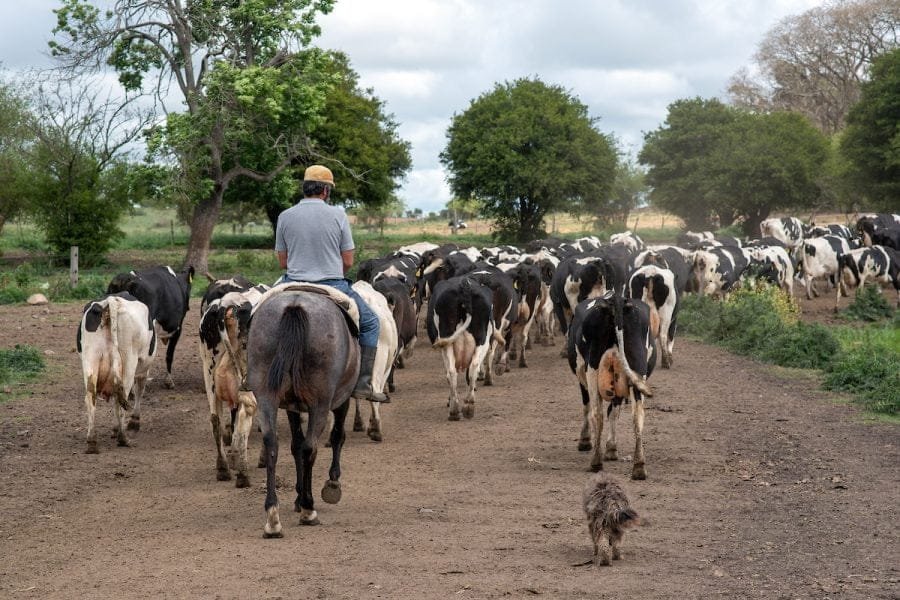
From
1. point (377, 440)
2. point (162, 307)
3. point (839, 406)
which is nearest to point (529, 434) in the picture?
point (377, 440)

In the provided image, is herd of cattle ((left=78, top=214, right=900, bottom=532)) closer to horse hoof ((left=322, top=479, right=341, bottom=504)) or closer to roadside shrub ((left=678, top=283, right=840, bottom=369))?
roadside shrub ((left=678, top=283, right=840, bottom=369))

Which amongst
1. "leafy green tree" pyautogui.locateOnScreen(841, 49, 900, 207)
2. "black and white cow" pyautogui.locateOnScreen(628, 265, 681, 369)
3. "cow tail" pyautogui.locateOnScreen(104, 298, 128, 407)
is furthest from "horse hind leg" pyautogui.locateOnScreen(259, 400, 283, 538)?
"leafy green tree" pyautogui.locateOnScreen(841, 49, 900, 207)

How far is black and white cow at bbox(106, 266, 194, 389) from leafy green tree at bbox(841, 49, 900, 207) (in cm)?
3738

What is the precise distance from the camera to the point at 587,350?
1139cm

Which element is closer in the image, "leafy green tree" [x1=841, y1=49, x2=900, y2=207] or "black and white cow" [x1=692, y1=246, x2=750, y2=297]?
"black and white cow" [x1=692, y1=246, x2=750, y2=297]

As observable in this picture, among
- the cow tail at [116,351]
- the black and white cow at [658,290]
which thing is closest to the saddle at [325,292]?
the cow tail at [116,351]

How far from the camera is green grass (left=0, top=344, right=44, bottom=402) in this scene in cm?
1694

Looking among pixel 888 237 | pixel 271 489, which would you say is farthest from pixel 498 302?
pixel 888 237

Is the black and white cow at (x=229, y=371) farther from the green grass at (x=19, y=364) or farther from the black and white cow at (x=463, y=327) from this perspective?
the green grass at (x=19, y=364)

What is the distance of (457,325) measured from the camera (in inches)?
587

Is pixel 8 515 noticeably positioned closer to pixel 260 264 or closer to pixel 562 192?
pixel 260 264

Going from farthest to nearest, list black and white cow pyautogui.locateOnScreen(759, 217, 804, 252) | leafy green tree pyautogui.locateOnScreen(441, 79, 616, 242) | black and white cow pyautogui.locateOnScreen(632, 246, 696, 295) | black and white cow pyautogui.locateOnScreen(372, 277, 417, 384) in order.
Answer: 1. leafy green tree pyautogui.locateOnScreen(441, 79, 616, 242)
2. black and white cow pyautogui.locateOnScreen(759, 217, 804, 252)
3. black and white cow pyautogui.locateOnScreen(632, 246, 696, 295)
4. black and white cow pyautogui.locateOnScreen(372, 277, 417, 384)

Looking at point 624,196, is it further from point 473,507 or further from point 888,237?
point 473,507

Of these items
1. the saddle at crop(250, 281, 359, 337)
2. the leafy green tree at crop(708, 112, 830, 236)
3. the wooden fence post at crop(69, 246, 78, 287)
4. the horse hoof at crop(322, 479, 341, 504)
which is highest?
the leafy green tree at crop(708, 112, 830, 236)
